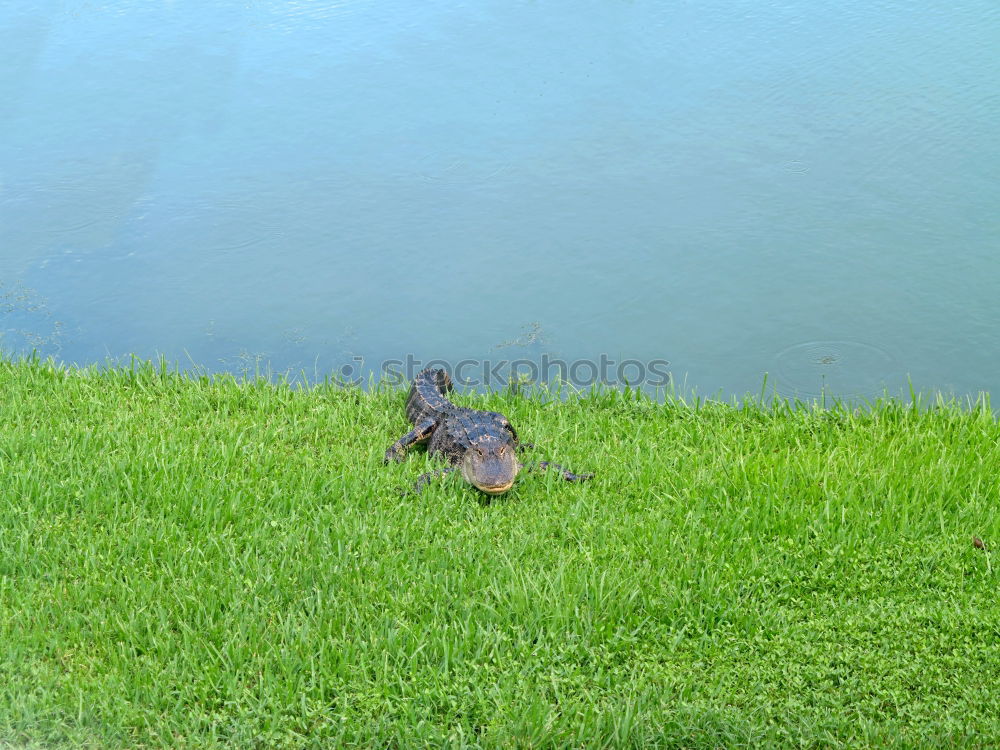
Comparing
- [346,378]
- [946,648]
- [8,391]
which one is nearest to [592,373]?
[346,378]

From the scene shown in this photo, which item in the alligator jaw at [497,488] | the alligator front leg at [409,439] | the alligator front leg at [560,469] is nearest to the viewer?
the alligator jaw at [497,488]

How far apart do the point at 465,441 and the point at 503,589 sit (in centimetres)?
140

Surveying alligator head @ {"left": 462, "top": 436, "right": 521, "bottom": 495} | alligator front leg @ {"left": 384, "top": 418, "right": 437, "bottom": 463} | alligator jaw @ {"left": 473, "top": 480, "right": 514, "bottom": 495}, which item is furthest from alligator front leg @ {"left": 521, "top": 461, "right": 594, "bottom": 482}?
alligator front leg @ {"left": 384, "top": 418, "right": 437, "bottom": 463}

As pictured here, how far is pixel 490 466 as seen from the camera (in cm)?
580

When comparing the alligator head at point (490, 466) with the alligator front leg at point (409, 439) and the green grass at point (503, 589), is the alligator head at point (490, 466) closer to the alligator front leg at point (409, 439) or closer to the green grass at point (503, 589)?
the green grass at point (503, 589)

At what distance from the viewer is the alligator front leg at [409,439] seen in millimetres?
6406

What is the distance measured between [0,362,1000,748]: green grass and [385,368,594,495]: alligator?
12 centimetres

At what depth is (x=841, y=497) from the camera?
5.66m

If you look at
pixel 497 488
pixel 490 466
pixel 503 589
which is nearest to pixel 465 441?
pixel 490 466

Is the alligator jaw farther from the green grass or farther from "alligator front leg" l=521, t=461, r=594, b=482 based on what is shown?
"alligator front leg" l=521, t=461, r=594, b=482

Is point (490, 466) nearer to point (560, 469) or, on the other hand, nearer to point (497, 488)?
point (497, 488)

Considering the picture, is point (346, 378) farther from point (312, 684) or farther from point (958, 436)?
point (958, 436)

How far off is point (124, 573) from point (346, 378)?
9.36ft

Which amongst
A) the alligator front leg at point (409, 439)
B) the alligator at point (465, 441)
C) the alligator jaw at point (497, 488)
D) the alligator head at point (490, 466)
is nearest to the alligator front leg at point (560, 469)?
the alligator at point (465, 441)
